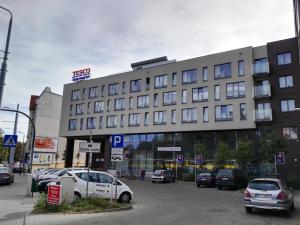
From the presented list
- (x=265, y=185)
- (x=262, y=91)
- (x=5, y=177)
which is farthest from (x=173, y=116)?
(x=265, y=185)

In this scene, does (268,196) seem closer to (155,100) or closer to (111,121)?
(155,100)

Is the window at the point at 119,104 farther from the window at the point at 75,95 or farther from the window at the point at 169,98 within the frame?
the window at the point at 75,95

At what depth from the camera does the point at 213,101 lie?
4191 cm

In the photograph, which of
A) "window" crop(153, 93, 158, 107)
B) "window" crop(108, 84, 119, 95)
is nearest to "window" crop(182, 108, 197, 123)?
"window" crop(153, 93, 158, 107)

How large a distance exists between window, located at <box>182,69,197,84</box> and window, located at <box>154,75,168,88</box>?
9.58 feet

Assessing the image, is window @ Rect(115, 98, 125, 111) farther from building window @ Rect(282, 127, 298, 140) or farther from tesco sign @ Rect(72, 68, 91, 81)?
building window @ Rect(282, 127, 298, 140)

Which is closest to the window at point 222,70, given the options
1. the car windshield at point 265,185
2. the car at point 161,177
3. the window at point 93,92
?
the car at point 161,177

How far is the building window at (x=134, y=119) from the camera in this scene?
48.8 metres

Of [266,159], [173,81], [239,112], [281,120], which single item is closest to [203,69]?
[173,81]

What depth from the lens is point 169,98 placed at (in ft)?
152

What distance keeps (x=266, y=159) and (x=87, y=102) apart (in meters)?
34.4

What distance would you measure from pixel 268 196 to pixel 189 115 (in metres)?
30.9

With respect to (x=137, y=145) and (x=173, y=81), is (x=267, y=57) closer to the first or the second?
(x=173, y=81)

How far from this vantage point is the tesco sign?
5818 centimetres
